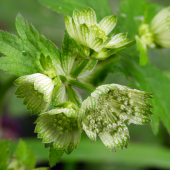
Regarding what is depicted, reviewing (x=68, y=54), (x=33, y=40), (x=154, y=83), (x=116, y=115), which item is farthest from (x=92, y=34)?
(x=154, y=83)

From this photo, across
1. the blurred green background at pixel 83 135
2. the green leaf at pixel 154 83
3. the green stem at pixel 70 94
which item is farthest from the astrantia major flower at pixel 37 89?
the blurred green background at pixel 83 135

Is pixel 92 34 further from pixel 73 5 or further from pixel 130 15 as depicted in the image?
pixel 130 15

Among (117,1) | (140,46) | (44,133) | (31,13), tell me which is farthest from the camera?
(117,1)

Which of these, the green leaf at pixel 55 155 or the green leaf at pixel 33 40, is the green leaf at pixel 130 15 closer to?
the green leaf at pixel 33 40

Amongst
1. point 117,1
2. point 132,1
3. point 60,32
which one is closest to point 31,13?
point 60,32

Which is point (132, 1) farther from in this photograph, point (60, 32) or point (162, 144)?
point (162, 144)
